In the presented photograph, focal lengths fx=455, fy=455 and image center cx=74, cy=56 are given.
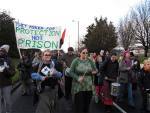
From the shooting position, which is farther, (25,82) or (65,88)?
(25,82)

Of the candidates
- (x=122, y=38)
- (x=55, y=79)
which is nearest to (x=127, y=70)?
(x=55, y=79)

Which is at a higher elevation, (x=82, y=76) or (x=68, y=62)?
(x=68, y=62)

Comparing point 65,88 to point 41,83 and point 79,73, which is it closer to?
point 79,73

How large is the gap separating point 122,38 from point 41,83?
249ft

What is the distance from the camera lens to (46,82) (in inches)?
348

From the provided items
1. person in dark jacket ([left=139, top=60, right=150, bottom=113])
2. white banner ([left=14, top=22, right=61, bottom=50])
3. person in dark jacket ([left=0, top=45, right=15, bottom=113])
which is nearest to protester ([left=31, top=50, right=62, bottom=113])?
person in dark jacket ([left=0, top=45, right=15, bottom=113])

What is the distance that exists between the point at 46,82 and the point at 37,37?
5.23 m

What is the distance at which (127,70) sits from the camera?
1420cm

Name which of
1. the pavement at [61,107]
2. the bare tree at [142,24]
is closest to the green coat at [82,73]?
the pavement at [61,107]

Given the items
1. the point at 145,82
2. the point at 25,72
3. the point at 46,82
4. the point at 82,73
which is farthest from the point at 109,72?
the point at 25,72

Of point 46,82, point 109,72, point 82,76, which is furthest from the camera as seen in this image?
point 109,72

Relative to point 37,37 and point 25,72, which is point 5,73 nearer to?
point 37,37

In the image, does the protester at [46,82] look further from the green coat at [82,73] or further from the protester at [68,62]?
the protester at [68,62]

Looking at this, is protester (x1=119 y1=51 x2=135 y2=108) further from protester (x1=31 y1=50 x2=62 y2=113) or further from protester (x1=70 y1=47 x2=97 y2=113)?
protester (x1=31 y1=50 x2=62 y2=113)
